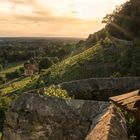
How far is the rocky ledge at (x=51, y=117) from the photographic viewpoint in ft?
39.9

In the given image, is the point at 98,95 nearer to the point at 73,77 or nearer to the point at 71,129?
the point at 71,129

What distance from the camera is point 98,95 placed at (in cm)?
1773

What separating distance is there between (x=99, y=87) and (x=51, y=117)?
5683mm

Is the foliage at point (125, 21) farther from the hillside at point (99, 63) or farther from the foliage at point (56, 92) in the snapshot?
the foliage at point (56, 92)

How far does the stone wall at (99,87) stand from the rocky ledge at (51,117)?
438cm

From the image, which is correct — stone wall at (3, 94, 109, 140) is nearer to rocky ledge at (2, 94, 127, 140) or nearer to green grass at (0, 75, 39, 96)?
rocky ledge at (2, 94, 127, 140)

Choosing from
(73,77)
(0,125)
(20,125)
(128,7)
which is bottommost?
(0,125)

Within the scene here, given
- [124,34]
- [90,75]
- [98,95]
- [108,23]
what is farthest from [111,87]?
[108,23]

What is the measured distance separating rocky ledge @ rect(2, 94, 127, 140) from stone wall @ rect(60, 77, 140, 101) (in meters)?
4.38

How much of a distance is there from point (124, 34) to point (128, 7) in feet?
11.5

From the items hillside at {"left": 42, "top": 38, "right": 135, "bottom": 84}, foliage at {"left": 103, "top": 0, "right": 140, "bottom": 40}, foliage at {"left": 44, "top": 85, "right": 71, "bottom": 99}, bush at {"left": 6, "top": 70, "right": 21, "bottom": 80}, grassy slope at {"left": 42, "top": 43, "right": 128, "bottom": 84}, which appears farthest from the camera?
bush at {"left": 6, "top": 70, "right": 21, "bottom": 80}

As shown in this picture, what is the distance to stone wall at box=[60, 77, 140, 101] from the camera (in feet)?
56.9

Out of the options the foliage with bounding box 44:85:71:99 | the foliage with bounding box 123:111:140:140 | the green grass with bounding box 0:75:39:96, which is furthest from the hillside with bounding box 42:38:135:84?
the foliage with bounding box 123:111:140:140

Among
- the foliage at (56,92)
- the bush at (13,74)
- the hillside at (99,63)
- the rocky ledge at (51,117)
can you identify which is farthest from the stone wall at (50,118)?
the bush at (13,74)
